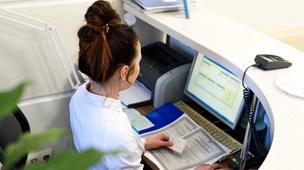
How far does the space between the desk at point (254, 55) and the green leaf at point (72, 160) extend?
63 centimetres

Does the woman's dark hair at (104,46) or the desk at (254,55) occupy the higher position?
the woman's dark hair at (104,46)

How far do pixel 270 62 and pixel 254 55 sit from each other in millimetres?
115

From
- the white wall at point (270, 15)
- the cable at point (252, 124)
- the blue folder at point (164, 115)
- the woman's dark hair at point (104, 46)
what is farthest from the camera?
the white wall at point (270, 15)

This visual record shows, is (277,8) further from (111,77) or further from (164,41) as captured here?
(111,77)

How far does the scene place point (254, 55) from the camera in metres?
1.31

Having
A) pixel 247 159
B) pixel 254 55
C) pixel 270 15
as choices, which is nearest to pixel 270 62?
pixel 254 55

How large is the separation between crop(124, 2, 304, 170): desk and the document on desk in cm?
36

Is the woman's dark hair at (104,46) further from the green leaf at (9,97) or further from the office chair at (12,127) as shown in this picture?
the green leaf at (9,97)

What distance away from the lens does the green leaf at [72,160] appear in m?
0.25

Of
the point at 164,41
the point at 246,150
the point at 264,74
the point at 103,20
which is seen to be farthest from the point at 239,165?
the point at 164,41

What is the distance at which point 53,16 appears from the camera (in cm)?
170

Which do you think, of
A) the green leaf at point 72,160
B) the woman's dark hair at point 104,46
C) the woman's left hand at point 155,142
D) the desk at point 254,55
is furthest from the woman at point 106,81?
the green leaf at point 72,160

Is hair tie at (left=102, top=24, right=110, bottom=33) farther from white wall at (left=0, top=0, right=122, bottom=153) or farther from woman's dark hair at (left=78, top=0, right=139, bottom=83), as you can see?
white wall at (left=0, top=0, right=122, bottom=153)

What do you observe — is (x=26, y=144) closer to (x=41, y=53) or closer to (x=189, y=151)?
(x=189, y=151)
